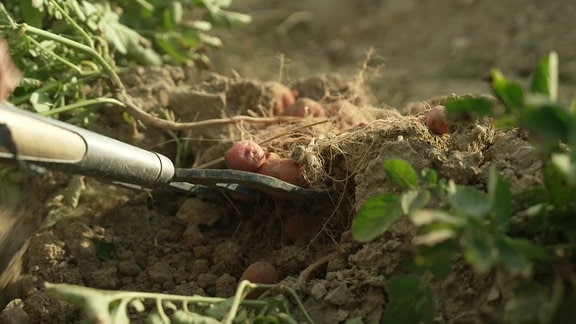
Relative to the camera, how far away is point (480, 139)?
1.75 metres

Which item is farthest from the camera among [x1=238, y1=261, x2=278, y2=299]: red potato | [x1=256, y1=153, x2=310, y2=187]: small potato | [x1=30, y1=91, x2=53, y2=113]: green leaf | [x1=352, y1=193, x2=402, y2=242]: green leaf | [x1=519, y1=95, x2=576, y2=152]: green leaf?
[x1=30, y1=91, x2=53, y2=113]: green leaf

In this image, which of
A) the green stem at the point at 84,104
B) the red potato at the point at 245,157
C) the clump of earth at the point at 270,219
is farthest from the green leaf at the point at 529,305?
the green stem at the point at 84,104

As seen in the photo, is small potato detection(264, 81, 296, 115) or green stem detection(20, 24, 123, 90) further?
small potato detection(264, 81, 296, 115)

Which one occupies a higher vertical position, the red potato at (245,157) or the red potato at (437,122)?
the red potato at (437,122)

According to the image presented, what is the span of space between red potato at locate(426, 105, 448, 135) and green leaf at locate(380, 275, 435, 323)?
51cm

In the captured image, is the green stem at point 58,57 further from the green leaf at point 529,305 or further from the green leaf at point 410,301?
the green leaf at point 529,305

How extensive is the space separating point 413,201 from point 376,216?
8 centimetres

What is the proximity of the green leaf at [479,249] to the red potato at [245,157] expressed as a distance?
82 cm

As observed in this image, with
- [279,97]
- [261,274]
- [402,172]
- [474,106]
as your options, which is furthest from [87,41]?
[474,106]

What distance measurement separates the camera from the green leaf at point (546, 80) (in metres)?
1.28

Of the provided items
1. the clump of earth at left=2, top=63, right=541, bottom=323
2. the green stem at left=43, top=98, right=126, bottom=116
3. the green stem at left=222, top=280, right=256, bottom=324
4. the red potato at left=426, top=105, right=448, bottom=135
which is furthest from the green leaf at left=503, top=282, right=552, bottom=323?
the green stem at left=43, top=98, right=126, bottom=116

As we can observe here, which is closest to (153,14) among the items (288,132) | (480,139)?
(288,132)

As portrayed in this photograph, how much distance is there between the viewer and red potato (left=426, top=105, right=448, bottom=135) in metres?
1.83

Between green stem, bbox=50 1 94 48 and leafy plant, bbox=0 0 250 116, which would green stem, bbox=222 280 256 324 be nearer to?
leafy plant, bbox=0 0 250 116
